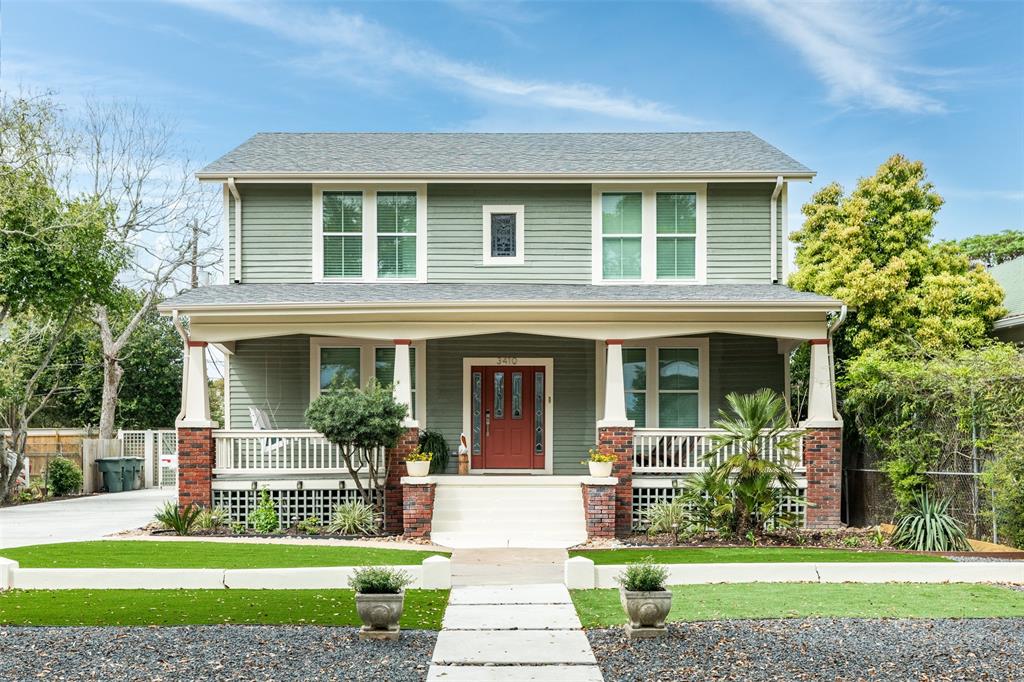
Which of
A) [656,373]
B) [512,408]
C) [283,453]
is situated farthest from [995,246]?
[283,453]

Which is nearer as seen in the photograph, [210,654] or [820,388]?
[210,654]

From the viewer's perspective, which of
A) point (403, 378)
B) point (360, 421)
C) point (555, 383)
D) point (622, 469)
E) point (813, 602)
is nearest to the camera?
point (813, 602)

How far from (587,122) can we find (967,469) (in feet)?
70.0

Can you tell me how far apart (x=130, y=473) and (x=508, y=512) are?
1617cm

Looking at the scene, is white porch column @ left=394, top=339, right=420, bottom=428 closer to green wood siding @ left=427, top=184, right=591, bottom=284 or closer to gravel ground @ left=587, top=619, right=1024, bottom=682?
green wood siding @ left=427, top=184, right=591, bottom=284

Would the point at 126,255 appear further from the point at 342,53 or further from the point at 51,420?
the point at 51,420

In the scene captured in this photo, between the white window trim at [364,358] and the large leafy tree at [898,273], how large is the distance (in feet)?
30.1

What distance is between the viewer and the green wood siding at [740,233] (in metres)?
17.3

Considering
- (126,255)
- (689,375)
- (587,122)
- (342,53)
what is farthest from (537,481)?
(587,122)

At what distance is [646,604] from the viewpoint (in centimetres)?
802

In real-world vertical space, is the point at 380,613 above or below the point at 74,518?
above

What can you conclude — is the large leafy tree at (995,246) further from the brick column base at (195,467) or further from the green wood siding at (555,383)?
the brick column base at (195,467)

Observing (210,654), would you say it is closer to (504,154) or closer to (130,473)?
(504,154)

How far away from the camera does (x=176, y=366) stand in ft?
119
